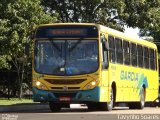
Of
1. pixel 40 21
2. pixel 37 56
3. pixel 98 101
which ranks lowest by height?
pixel 98 101

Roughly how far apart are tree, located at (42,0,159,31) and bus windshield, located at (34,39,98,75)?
25.2 m

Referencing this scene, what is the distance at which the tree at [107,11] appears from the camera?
50.0 metres

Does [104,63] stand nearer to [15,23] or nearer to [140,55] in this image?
[140,55]

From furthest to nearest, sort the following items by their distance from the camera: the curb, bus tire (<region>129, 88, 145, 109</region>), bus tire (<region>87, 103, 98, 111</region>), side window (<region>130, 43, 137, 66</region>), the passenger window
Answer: the passenger window, bus tire (<region>129, 88, 145, 109</region>), side window (<region>130, 43, 137, 66</region>), the curb, bus tire (<region>87, 103, 98, 111</region>)

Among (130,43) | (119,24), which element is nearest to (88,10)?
(119,24)

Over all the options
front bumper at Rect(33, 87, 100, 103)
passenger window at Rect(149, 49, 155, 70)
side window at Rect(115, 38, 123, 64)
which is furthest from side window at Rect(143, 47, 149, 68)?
front bumper at Rect(33, 87, 100, 103)

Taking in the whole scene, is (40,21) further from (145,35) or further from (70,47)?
(145,35)

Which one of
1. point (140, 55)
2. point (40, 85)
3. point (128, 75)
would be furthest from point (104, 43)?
point (140, 55)

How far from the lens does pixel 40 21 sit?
133ft

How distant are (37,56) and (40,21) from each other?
53.1 feet

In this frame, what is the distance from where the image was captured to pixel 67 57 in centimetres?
2416

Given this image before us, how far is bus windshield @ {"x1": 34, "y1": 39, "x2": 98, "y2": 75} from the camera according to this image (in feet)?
78.9

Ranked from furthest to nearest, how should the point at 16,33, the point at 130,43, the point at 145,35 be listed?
the point at 145,35 < the point at 16,33 < the point at 130,43

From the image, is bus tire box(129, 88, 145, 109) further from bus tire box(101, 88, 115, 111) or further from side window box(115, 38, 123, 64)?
bus tire box(101, 88, 115, 111)
